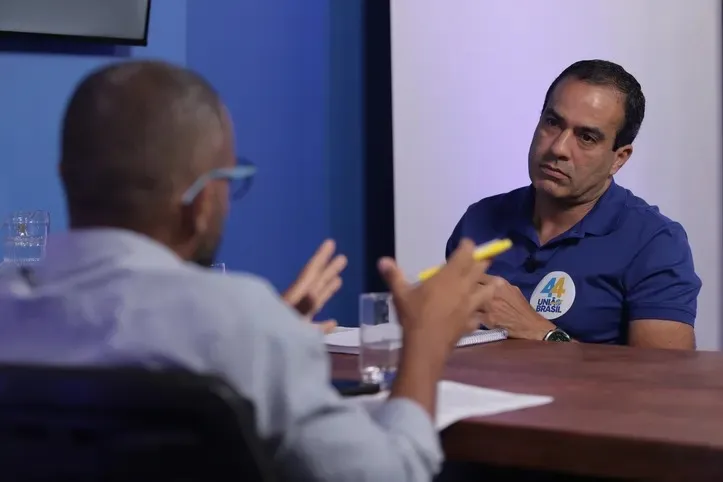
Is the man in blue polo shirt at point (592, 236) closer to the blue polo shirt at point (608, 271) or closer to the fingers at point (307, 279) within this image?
the blue polo shirt at point (608, 271)

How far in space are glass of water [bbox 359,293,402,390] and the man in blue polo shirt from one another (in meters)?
0.61

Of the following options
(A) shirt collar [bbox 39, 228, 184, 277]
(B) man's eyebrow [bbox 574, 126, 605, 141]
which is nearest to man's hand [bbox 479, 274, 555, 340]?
(B) man's eyebrow [bbox 574, 126, 605, 141]

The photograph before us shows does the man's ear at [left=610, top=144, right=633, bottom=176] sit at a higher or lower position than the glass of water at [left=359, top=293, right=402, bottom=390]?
higher

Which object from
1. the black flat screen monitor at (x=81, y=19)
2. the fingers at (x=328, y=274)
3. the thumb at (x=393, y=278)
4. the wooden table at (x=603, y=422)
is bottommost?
the wooden table at (x=603, y=422)

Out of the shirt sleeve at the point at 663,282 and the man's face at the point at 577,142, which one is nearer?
the shirt sleeve at the point at 663,282

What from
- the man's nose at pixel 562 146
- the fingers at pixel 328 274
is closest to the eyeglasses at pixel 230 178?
the fingers at pixel 328 274

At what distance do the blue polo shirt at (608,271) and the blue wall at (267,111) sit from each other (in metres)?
0.91

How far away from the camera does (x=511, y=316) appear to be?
192 cm

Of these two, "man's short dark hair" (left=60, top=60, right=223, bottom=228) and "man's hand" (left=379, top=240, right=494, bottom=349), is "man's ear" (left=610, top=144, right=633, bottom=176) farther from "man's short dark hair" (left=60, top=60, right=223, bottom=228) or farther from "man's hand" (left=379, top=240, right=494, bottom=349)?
"man's short dark hair" (left=60, top=60, right=223, bottom=228)

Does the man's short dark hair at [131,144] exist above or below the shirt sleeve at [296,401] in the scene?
above

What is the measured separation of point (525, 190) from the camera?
7.89 feet

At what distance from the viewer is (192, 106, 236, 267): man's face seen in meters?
0.86

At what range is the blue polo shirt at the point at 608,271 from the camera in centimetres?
208

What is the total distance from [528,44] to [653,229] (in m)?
0.93
